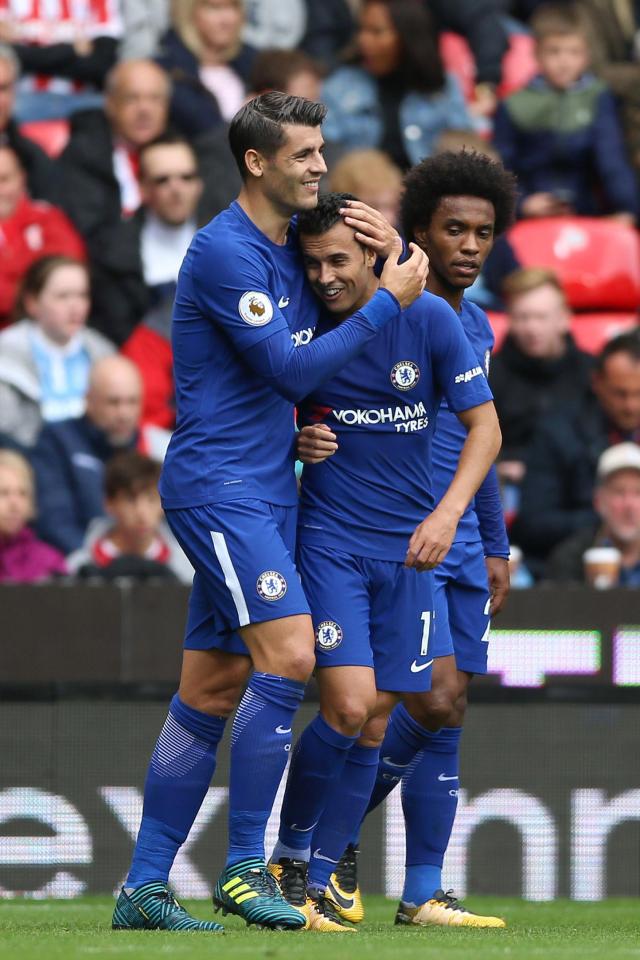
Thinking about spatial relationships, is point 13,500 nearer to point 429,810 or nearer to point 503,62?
point 429,810

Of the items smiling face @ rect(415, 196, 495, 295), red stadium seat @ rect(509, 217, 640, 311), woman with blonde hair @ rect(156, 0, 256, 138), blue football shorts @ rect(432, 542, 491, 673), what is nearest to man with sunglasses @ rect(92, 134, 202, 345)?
woman with blonde hair @ rect(156, 0, 256, 138)

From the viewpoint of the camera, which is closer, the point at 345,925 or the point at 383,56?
the point at 345,925

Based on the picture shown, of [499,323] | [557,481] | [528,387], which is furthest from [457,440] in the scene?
[499,323]

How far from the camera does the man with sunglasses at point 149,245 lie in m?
10.5

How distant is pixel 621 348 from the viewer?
33.5 feet

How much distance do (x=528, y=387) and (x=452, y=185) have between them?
13.5 ft

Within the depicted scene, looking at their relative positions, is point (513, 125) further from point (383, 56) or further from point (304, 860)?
point (304, 860)

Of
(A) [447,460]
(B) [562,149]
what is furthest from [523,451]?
(A) [447,460]

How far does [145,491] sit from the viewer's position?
349 inches

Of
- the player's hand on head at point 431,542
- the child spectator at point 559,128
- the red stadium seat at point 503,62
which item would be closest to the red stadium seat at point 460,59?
the red stadium seat at point 503,62

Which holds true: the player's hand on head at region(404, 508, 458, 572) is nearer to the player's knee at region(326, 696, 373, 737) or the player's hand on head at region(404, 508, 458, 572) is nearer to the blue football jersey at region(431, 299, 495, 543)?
the player's knee at region(326, 696, 373, 737)

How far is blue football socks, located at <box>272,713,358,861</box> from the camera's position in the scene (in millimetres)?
5645

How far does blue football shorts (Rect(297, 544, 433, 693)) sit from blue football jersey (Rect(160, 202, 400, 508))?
28 centimetres

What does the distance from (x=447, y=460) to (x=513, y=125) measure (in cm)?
615
